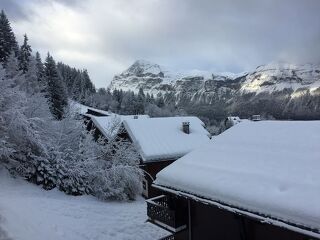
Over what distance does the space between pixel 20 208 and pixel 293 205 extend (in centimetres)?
1192

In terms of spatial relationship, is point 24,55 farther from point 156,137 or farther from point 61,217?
point 61,217

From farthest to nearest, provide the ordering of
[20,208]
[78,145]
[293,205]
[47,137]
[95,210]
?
[78,145]
[47,137]
[95,210]
[20,208]
[293,205]

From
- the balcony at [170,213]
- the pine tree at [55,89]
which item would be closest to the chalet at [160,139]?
the balcony at [170,213]

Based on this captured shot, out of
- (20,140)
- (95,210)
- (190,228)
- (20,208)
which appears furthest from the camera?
(20,140)

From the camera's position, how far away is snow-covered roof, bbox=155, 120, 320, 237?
8.74m

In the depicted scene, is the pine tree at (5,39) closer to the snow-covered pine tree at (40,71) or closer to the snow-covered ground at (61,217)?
the snow-covered pine tree at (40,71)

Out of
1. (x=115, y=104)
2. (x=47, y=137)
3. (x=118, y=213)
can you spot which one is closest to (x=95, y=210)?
(x=118, y=213)

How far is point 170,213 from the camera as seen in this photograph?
13.9 meters

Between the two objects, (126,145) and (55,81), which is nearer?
(126,145)

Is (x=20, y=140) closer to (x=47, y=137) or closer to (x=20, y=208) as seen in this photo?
(x=47, y=137)

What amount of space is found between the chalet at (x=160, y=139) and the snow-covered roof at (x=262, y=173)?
15955 millimetres

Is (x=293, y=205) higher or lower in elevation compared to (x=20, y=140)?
lower

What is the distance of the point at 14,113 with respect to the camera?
2158cm

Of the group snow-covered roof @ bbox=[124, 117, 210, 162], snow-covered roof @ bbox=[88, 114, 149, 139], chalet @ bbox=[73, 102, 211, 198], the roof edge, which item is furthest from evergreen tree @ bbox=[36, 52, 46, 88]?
the roof edge
